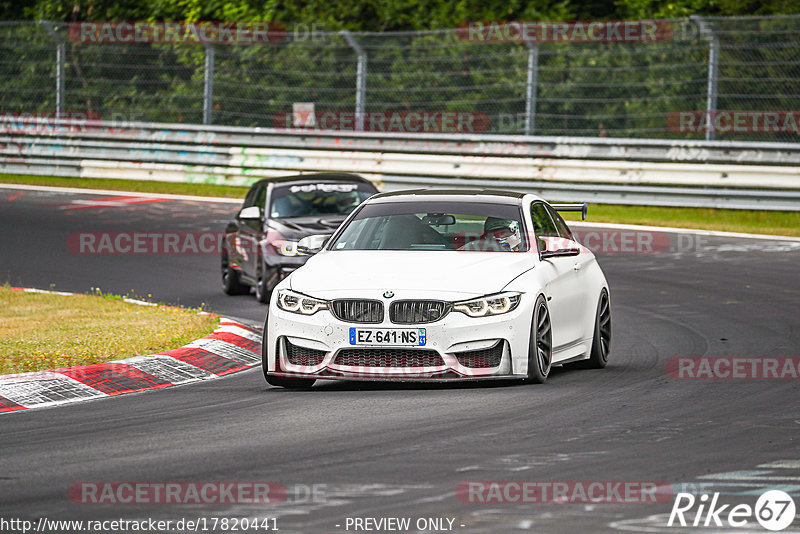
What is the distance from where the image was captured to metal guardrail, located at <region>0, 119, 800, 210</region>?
22.5 metres

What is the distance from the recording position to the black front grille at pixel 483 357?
9273 mm

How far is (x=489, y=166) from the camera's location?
2442 centimetres

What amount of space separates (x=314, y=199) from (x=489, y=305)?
24.1ft

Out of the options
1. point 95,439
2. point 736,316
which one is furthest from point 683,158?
point 95,439

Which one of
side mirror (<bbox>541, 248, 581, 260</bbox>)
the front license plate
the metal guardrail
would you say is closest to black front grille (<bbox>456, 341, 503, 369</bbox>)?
the front license plate

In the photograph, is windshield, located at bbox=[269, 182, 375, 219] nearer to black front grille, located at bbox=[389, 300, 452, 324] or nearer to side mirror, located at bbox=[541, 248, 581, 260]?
side mirror, located at bbox=[541, 248, 581, 260]

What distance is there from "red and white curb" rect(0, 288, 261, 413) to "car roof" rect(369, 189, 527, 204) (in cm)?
166

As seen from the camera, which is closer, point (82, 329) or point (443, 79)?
point (82, 329)

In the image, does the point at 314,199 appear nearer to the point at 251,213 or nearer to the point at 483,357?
the point at 251,213

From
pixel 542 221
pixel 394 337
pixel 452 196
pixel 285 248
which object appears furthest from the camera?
pixel 285 248

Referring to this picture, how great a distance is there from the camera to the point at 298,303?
955cm

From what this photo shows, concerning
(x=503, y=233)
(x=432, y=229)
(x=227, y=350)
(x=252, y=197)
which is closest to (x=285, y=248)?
(x=252, y=197)

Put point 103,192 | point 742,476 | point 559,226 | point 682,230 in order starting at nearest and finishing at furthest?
point 742,476 → point 559,226 → point 682,230 → point 103,192

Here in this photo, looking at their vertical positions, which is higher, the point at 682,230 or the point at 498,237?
the point at 498,237
